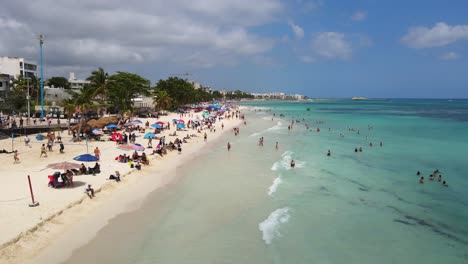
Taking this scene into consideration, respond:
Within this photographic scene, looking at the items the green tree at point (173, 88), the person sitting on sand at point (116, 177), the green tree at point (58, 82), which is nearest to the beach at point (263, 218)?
the person sitting on sand at point (116, 177)

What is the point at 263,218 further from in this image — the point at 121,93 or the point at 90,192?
the point at 121,93

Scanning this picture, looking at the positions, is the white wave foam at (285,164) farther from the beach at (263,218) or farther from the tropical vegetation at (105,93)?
the tropical vegetation at (105,93)

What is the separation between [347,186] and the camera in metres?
19.4

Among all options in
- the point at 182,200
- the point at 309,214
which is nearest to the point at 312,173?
the point at 309,214

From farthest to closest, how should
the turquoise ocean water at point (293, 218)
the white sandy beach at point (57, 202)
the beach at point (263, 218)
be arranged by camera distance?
the turquoise ocean water at point (293, 218)
the beach at point (263, 218)
the white sandy beach at point (57, 202)

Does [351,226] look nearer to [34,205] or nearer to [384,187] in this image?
[384,187]

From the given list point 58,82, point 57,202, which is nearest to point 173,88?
point 58,82

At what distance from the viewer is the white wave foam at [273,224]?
1229 centimetres

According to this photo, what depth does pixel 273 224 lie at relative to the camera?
13344 millimetres

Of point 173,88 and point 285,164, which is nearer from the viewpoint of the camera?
point 285,164

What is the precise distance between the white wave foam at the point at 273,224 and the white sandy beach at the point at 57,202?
5.57m

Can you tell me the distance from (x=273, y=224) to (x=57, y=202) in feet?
27.0

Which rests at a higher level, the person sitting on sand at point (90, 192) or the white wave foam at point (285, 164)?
the person sitting on sand at point (90, 192)

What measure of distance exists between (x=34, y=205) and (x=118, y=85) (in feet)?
136
